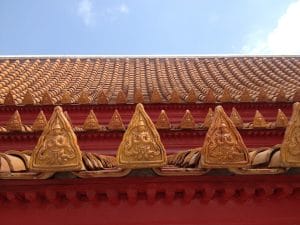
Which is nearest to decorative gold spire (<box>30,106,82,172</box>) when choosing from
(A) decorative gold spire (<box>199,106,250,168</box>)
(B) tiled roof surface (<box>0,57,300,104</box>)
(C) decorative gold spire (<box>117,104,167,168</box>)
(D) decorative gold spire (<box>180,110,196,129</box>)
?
(C) decorative gold spire (<box>117,104,167,168</box>)

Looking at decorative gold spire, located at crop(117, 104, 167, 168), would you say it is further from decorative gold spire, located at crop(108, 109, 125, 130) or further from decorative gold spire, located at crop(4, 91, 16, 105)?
decorative gold spire, located at crop(4, 91, 16, 105)

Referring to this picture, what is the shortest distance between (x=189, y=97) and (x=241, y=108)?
845 millimetres

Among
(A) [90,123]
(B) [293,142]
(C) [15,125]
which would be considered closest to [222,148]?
(B) [293,142]

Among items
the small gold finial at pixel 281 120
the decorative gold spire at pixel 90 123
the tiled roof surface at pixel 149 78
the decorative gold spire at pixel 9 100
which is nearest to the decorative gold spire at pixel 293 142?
the small gold finial at pixel 281 120

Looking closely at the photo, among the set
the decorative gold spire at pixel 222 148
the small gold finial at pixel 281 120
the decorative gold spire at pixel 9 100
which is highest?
the decorative gold spire at pixel 9 100

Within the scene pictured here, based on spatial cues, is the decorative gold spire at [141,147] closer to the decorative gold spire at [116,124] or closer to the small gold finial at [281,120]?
the decorative gold spire at [116,124]

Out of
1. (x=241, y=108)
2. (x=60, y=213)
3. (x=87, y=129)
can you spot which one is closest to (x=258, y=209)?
(x=60, y=213)

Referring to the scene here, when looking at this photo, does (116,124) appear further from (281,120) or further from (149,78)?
(149,78)

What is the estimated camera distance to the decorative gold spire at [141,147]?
3211 mm

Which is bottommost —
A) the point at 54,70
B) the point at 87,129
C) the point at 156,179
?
the point at 156,179

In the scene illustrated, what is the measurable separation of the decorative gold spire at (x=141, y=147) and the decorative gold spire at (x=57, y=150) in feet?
1.07

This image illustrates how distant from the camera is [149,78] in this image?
9992mm

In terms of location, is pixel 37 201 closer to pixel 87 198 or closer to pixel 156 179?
pixel 87 198

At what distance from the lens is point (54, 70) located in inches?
418
